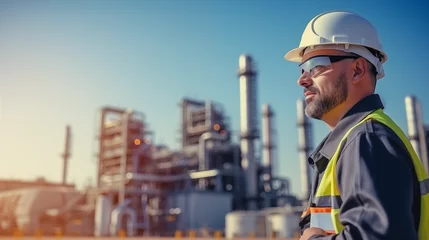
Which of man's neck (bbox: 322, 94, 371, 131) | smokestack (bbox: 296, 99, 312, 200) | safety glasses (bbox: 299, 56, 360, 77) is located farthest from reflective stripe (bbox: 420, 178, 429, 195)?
smokestack (bbox: 296, 99, 312, 200)

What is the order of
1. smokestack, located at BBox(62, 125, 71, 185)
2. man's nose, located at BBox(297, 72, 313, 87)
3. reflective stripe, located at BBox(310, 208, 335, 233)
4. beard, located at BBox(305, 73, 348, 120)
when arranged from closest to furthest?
reflective stripe, located at BBox(310, 208, 335, 233) < beard, located at BBox(305, 73, 348, 120) < man's nose, located at BBox(297, 72, 313, 87) < smokestack, located at BBox(62, 125, 71, 185)

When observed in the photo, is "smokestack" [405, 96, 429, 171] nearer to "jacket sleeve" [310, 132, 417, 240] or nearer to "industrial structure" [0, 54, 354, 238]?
"industrial structure" [0, 54, 354, 238]

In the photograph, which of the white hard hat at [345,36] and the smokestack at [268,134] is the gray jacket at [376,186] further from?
the smokestack at [268,134]

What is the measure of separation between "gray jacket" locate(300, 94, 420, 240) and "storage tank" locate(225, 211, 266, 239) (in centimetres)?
2972

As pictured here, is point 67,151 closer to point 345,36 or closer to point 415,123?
point 415,123

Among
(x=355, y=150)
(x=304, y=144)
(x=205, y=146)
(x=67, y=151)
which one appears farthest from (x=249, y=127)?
(x=355, y=150)

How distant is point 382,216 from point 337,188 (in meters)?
0.24

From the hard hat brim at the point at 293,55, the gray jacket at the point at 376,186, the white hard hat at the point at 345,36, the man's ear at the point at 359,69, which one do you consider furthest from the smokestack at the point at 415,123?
the gray jacket at the point at 376,186

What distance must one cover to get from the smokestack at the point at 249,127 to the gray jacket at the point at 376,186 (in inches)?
1395

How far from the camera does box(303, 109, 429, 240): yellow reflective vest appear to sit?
123cm

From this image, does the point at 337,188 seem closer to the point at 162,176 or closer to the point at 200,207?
the point at 200,207

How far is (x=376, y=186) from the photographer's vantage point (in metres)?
1.10

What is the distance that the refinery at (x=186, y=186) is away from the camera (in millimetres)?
32875

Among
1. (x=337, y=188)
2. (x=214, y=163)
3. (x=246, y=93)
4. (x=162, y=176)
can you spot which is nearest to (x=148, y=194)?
(x=162, y=176)
